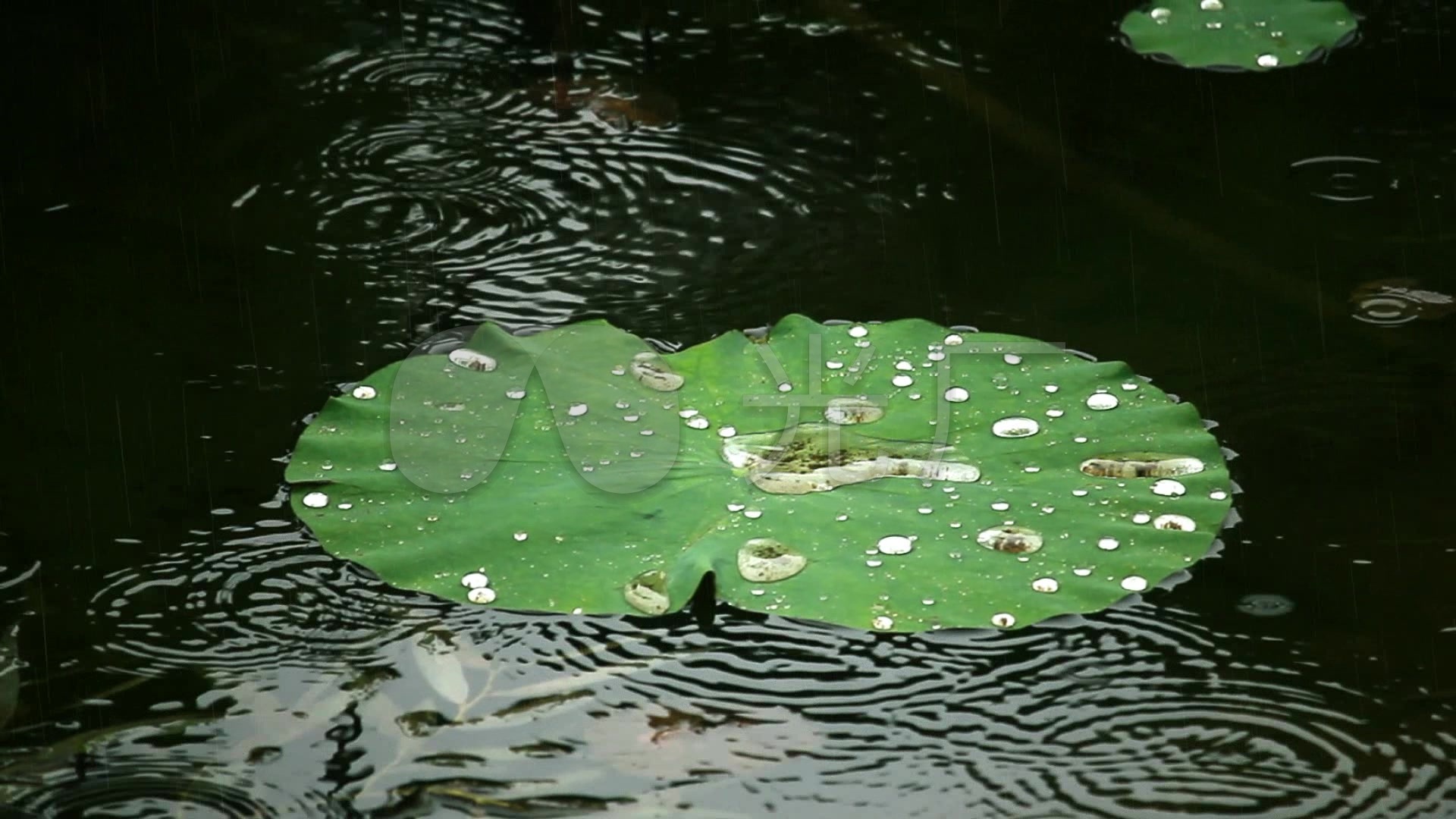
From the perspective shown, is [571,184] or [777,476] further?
[571,184]

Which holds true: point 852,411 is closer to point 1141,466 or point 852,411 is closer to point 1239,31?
point 1141,466

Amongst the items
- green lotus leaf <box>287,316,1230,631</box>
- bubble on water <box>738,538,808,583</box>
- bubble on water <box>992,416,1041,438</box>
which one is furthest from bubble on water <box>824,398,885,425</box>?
bubble on water <box>738,538,808,583</box>

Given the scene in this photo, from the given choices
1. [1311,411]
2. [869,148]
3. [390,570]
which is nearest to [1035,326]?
[1311,411]

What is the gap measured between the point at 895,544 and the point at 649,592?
0.26 metres

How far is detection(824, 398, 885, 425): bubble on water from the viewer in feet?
5.65

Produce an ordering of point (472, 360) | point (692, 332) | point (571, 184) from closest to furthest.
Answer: point (472, 360), point (692, 332), point (571, 184)

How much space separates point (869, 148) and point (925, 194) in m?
0.18

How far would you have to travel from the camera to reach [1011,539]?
1544 mm

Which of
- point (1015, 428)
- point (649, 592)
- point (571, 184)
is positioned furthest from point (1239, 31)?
point (649, 592)

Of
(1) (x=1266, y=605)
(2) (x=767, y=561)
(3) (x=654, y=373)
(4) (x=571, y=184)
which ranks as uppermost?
(4) (x=571, y=184)

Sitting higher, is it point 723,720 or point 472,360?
point 472,360

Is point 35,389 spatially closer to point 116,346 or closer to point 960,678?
point 116,346

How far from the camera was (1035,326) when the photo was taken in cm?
199

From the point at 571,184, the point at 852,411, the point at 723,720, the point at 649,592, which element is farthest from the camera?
the point at 571,184
